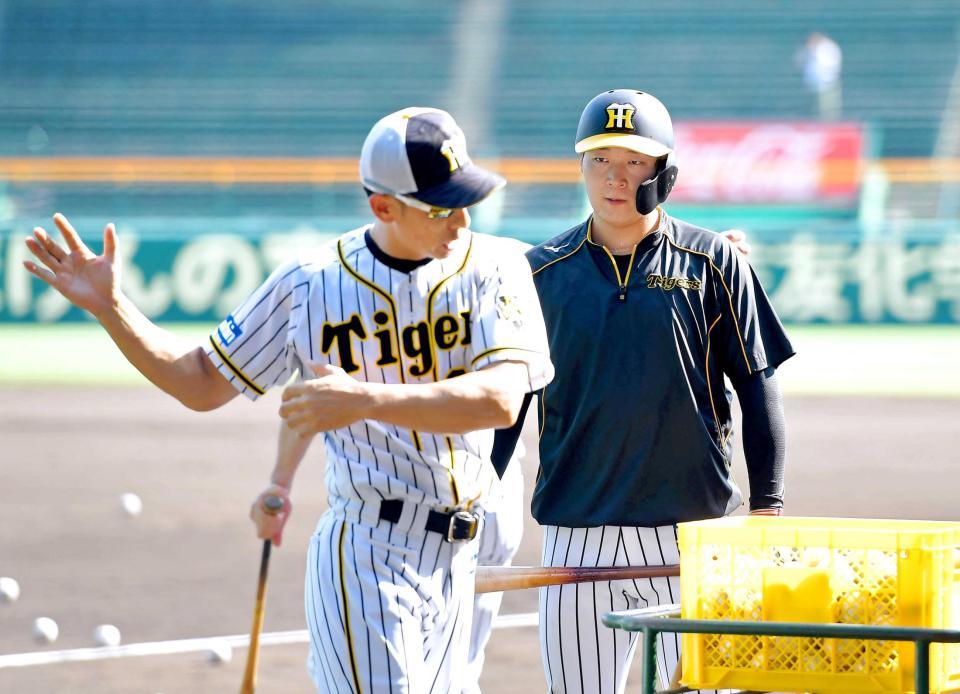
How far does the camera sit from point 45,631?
8.15m

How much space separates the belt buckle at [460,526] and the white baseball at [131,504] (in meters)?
8.30

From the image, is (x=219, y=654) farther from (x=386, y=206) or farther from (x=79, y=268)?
(x=386, y=206)

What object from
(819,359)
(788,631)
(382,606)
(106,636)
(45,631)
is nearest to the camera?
(788,631)

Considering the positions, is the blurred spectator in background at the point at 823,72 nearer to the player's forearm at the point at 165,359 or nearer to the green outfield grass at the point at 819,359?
the green outfield grass at the point at 819,359

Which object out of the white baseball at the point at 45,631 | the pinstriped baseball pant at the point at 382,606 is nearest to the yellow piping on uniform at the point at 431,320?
the pinstriped baseball pant at the point at 382,606

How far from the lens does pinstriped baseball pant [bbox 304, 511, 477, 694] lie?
4.07m

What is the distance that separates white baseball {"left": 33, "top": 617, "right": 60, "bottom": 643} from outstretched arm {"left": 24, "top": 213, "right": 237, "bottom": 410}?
4.35m

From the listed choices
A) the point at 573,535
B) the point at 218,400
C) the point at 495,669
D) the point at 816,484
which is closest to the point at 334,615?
Answer: the point at 218,400

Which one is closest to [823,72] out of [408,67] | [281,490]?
[408,67]

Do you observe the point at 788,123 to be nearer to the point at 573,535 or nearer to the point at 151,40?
the point at 151,40

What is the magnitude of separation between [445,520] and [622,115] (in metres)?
1.52

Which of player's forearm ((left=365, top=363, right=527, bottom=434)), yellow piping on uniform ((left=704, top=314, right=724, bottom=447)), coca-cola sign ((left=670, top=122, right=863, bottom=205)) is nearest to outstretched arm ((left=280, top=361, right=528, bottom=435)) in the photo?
player's forearm ((left=365, top=363, right=527, bottom=434))

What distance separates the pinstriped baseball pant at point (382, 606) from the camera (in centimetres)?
407

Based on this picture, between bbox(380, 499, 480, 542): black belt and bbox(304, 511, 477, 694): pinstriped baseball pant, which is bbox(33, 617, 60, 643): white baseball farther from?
bbox(380, 499, 480, 542): black belt
